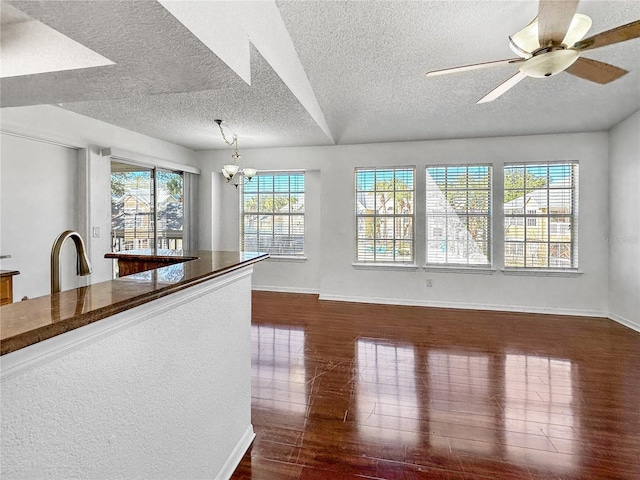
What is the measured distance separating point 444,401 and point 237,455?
1528mm

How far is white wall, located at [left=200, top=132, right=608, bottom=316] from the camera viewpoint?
4.87 meters

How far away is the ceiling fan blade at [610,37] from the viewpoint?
180 centimetres

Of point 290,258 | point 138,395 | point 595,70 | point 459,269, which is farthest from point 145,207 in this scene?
point 595,70

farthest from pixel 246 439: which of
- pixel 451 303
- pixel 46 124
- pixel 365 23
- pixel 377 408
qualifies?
pixel 451 303

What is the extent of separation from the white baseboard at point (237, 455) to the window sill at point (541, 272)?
447cm

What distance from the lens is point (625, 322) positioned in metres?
4.41

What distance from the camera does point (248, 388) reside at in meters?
2.08

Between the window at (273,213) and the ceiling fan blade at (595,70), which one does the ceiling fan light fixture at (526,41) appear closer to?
the ceiling fan blade at (595,70)

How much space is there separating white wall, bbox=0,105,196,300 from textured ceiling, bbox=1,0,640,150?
0.33 metres

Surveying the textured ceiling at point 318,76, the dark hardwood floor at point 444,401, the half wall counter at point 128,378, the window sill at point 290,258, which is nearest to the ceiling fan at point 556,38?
the textured ceiling at point 318,76

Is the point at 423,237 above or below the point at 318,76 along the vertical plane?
below

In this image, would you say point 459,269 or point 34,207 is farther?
point 459,269

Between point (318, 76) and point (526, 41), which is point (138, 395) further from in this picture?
point (318, 76)

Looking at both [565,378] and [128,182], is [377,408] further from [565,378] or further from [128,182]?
[128,182]
